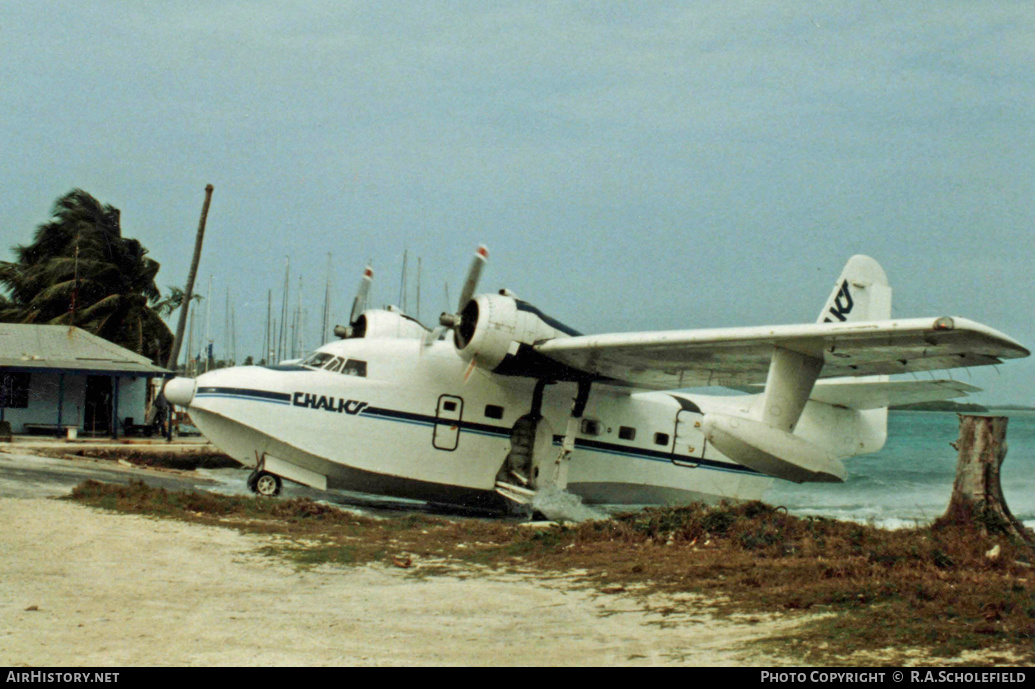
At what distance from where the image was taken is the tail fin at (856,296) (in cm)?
1670

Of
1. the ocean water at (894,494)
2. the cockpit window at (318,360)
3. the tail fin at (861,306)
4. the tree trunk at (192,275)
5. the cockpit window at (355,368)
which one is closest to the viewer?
the cockpit window at (355,368)

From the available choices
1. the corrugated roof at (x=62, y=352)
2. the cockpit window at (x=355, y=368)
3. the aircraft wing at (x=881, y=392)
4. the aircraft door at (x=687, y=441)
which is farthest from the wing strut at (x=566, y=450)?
the corrugated roof at (x=62, y=352)

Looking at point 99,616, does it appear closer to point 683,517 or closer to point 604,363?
point 683,517

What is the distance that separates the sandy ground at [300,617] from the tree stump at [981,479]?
3663 mm

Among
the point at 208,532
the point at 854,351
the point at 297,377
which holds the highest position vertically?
the point at 854,351

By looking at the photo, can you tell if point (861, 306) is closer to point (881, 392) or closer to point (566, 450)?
point (881, 392)

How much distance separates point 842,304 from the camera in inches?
658

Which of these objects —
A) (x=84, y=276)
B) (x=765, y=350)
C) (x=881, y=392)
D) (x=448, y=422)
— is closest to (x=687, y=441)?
(x=881, y=392)

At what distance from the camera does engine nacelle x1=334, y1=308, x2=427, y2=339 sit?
16.6 meters

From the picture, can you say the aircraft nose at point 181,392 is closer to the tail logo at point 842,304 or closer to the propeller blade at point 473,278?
the propeller blade at point 473,278

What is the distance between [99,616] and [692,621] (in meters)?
3.80

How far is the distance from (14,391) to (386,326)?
1641cm
